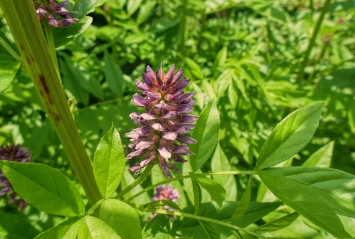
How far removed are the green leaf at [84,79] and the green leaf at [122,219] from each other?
50.4 inches

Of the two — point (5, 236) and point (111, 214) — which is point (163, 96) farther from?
point (5, 236)

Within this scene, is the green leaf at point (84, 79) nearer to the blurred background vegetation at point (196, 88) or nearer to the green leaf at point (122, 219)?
the blurred background vegetation at point (196, 88)

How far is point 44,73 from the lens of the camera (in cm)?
94

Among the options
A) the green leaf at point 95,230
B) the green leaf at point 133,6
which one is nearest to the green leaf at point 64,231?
the green leaf at point 95,230

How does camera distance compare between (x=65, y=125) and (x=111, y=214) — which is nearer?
(x=111, y=214)

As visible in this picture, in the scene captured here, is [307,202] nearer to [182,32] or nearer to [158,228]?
[158,228]

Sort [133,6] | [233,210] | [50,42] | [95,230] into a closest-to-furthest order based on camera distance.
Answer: [95,230] < [50,42] < [233,210] < [133,6]

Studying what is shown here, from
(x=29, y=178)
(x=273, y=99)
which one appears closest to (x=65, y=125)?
(x=29, y=178)

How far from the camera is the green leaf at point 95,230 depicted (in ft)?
2.60

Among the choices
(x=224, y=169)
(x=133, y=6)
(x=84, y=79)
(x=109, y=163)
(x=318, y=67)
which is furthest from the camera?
(x=318, y=67)

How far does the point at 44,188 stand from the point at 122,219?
0.20 meters

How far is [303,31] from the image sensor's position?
277 cm

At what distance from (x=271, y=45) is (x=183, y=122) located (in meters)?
1.91

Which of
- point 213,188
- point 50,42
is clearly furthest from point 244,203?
point 50,42
